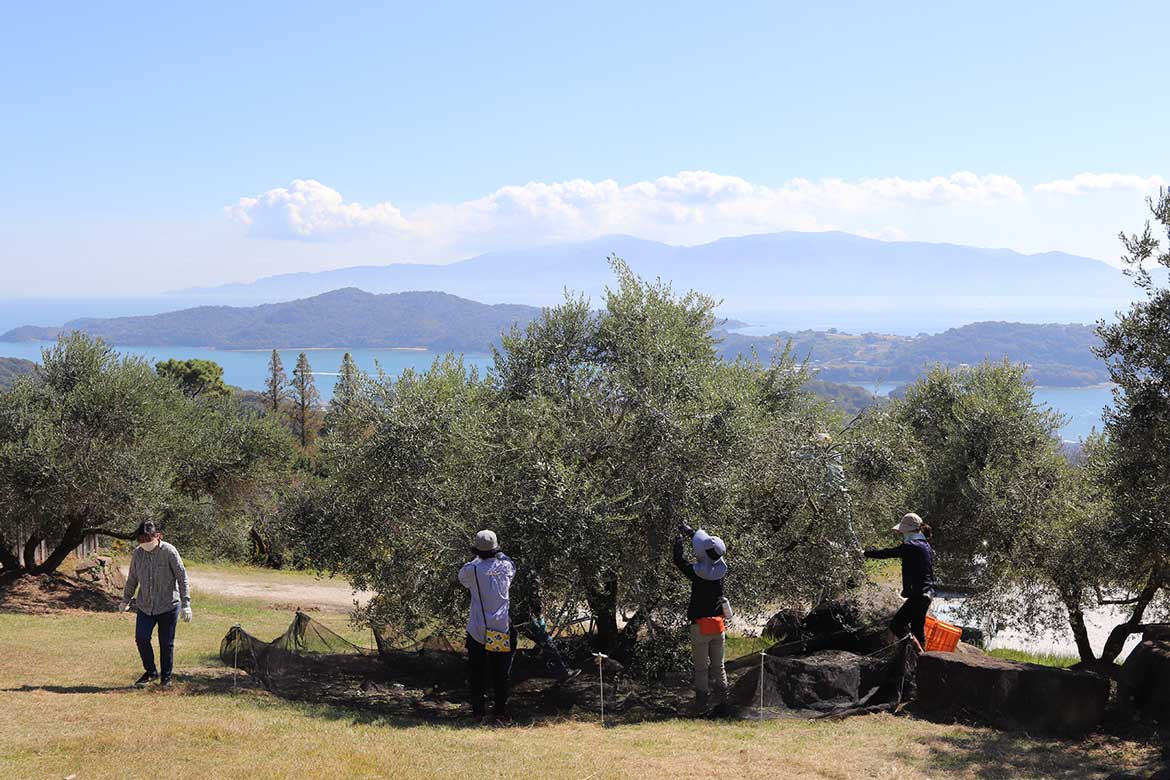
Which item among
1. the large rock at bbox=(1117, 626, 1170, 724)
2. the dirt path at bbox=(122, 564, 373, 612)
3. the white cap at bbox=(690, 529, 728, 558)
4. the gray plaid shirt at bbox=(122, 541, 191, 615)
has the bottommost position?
the dirt path at bbox=(122, 564, 373, 612)

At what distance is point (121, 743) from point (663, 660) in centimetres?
697

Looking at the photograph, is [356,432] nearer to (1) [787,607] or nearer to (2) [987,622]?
(1) [787,607]

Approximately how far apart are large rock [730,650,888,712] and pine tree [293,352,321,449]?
221ft

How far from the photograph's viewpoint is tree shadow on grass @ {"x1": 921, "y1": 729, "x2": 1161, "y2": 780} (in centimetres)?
892

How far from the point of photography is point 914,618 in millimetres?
12727

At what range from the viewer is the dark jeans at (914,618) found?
12.6 meters

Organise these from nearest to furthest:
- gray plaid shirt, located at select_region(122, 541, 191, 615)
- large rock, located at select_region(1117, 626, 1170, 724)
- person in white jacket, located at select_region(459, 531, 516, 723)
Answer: large rock, located at select_region(1117, 626, 1170, 724)
person in white jacket, located at select_region(459, 531, 516, 723)
gray plaid shirt, located at select_region(122, 541, 191, 615)

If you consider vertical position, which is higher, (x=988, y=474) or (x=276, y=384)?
(x=988, y=474)

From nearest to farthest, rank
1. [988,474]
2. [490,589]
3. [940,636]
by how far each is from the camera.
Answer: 1. [490,589]
2. [940,636]
3. [988,474]

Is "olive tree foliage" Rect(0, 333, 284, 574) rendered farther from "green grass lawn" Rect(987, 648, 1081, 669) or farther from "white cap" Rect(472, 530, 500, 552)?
"green grass lawn" Rect(987, 648, 1081, 669)

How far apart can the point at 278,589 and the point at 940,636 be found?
2485 centimetres

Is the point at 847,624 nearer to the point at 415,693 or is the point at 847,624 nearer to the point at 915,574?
the point at 915,574

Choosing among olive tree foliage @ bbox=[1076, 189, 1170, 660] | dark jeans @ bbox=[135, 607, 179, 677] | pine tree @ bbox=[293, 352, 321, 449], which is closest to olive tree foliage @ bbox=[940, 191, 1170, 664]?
olive tree foliage @ bbox=[1076, 189, 1170, 660]

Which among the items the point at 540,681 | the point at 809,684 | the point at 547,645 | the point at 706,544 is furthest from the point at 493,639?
the point at 809,684
